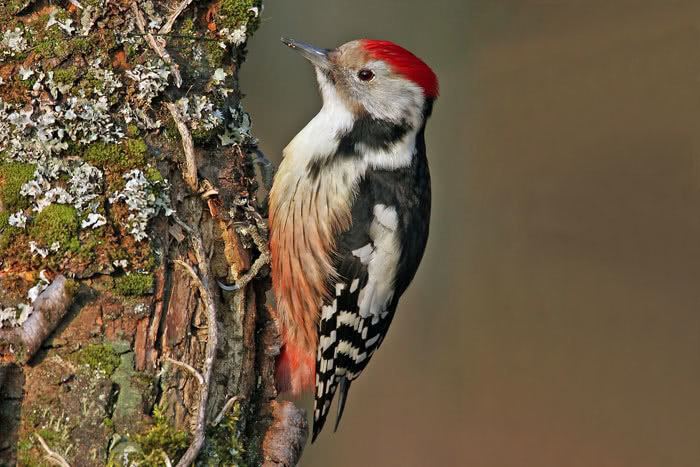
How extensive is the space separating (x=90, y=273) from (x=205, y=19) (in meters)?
0.95

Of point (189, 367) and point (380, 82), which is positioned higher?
point (380, 82)

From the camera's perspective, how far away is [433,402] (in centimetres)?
612

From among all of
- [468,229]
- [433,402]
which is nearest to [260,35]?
[468,229]

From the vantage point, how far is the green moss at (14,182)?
88.1 inches

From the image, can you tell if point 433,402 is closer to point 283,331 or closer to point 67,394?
point 283,331

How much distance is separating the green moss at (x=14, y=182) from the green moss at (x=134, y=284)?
0.33 meters

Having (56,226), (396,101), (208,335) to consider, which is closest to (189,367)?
(208,335)

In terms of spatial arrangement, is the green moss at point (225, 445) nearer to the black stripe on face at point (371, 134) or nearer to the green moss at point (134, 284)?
the green moss at point (134, 284)

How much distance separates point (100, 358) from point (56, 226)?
0.37 m

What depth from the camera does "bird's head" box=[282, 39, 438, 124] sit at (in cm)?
320

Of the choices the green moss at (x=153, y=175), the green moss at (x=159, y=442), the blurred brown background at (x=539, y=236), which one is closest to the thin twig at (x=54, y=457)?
the green moss at (x=159, y=442)

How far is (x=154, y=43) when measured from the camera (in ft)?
8.27

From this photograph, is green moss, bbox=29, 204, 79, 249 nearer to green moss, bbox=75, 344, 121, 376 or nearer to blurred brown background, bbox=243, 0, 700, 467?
green moss, bbox=75, 344, 121, 376

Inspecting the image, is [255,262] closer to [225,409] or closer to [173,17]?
[225,409]
